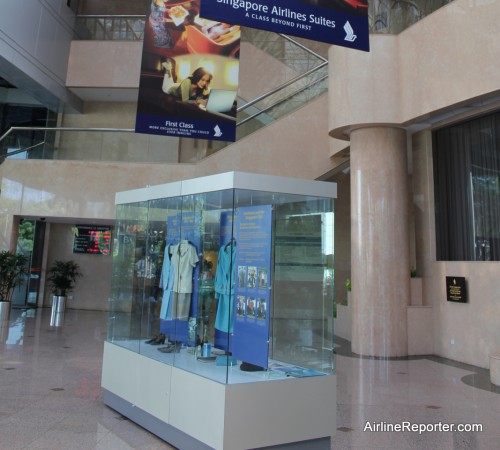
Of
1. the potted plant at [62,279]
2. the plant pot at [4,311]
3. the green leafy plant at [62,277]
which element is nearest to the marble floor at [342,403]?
the plant pot at [4,311]

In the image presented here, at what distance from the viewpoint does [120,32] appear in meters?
16.8

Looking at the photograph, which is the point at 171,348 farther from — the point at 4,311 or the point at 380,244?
the point at 4,311

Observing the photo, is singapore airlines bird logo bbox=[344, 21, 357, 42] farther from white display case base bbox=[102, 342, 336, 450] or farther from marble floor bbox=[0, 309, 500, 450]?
marble floor bbox=[0, 309, 500, 450]

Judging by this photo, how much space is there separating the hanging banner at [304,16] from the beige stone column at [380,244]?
199 inches

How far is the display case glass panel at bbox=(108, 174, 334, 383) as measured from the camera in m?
4.07

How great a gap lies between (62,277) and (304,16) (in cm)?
1438

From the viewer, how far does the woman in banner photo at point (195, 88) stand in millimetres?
8500

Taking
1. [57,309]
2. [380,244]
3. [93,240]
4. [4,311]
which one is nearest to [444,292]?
[380,244]

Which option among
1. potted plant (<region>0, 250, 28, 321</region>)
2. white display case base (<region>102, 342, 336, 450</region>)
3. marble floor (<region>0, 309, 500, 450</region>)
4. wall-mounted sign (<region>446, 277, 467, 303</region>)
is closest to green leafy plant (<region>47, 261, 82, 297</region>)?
potted plant (<region>0, 250, 28, 321</region>)

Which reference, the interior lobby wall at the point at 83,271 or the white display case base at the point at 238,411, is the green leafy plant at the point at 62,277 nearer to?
the interior lobby wall at the point at 83,271

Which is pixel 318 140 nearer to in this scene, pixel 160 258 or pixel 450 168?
pixel 450 168

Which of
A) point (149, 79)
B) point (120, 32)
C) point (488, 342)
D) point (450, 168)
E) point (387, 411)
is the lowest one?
point (387, 411)

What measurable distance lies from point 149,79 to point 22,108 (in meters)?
12.7

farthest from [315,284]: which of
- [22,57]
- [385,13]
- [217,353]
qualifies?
[22,57]
